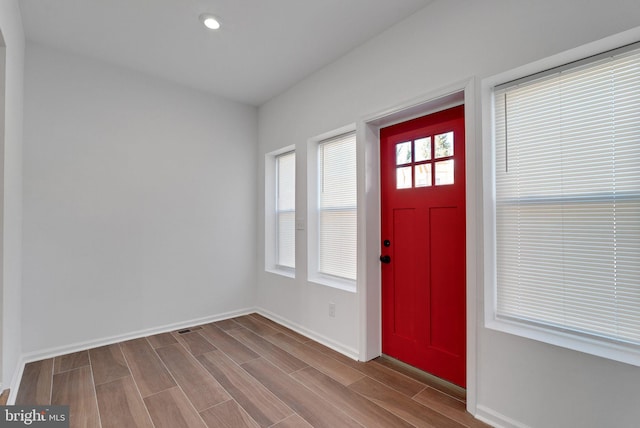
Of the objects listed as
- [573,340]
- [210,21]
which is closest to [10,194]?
[210,21]

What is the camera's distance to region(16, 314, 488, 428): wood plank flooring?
1909 millimetres

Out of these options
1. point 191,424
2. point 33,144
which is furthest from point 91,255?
point 191,424

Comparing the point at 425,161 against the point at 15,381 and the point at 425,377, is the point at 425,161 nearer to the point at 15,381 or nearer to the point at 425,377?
the point at 425,377

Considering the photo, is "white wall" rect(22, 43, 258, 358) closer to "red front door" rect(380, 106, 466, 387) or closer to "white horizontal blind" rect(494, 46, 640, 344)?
"red front door" rect(380, 106, 466, 387)

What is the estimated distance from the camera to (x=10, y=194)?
6.57 ft

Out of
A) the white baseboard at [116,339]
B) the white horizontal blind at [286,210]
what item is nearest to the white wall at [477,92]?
the white horizontal blind at [286,210]

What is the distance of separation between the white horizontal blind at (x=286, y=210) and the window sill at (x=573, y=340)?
2464mm

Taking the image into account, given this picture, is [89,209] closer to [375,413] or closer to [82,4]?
[82,4]

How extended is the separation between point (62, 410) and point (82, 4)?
2888 millimetres

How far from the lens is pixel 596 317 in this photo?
158 cm

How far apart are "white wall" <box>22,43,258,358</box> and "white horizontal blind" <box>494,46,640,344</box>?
3167 mm

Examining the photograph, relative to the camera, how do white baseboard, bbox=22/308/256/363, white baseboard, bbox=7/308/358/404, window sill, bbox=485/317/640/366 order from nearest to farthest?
1. window sill, bbox=485/317/640/366
2. white baseboard, bbox=7/308/358/404
3. white baseboard, bbox=22/308/256/363

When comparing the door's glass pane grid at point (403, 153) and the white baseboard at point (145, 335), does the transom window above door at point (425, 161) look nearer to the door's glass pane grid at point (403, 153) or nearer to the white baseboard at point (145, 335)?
the door's glass pane grid at point (403, 153)

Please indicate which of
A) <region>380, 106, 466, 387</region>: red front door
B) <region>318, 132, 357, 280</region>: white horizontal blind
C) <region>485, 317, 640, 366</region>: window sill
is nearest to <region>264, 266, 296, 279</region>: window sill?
<region>318, 132, 357, 280</region>: white horizontal blind
